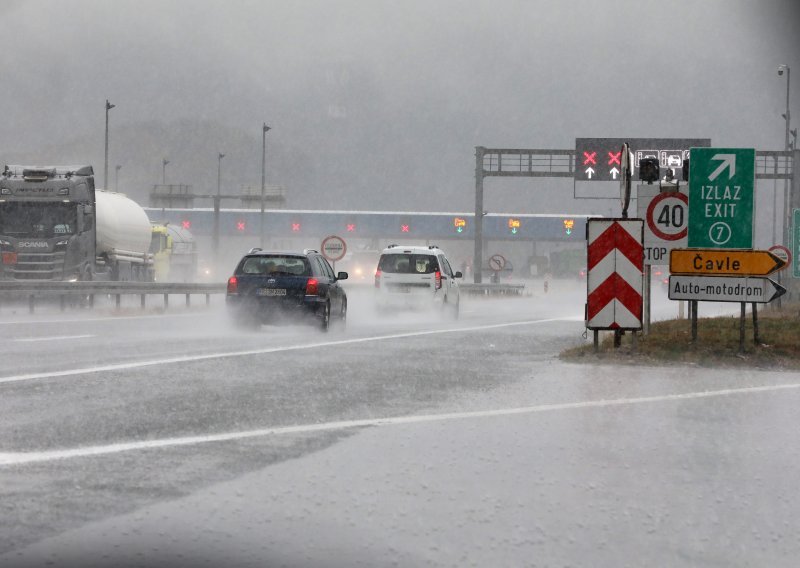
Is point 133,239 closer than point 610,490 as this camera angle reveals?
No

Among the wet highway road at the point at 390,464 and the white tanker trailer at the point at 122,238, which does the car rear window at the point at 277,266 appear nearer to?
the wet highway road at the point at 390,464

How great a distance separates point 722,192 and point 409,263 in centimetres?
1276

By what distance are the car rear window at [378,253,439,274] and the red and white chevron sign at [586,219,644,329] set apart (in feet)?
45.3

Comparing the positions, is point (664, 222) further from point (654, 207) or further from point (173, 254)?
point (173, 254)

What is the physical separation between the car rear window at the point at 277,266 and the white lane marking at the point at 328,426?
10603 mm

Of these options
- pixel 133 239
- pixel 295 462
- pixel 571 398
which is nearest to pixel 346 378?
pixel 571 398

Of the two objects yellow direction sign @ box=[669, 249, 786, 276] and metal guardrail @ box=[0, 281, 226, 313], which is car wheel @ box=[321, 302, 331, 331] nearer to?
yellow direction sign @ box=[669, 249, 786, 276]

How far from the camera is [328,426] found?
8.96 meters

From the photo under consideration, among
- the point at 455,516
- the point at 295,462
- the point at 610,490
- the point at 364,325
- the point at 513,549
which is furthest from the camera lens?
the point at 364,325

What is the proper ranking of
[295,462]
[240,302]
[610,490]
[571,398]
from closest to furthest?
[610,490] < [295,462] < [571,398] < [240,302]

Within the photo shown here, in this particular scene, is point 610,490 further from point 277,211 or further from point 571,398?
point 277,211

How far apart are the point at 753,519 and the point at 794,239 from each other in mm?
33946

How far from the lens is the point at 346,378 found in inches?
495

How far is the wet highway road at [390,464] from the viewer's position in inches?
208
